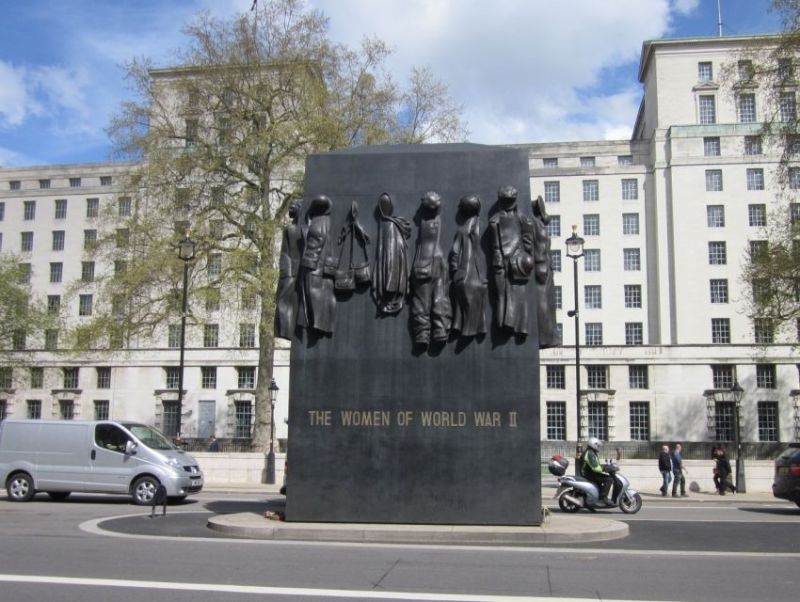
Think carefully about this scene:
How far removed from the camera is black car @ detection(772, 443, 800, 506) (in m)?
19.6

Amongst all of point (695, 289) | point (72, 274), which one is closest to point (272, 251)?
point (695, 289)

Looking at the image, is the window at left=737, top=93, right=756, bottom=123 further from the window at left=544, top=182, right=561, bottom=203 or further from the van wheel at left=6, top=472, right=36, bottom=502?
the van wheel at left=6, top=472, right=36, bottom=502

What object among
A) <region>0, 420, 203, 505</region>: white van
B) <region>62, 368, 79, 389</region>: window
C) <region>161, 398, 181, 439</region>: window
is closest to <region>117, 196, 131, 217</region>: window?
<region>0, 420, 203, 505</region>: white van

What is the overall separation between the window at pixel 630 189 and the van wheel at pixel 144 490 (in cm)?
5712

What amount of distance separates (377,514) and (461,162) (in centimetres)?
614

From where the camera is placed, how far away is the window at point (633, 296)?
66.9 metres

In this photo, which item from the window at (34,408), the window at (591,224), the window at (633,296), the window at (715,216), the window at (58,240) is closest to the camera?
the window at (715,216)

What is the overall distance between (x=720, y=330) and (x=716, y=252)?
6.48 metres

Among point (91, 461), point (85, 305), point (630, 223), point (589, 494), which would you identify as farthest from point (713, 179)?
point (91, 461)

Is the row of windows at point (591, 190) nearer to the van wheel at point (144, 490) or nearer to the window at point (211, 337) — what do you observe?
the window at point (211, 337)

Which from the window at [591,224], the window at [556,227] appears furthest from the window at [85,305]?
the window at [591,224]

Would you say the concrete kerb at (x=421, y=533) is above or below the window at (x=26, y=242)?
below

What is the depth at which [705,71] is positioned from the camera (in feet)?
230

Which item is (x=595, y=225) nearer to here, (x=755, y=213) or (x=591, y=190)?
(x=591, y=190)
